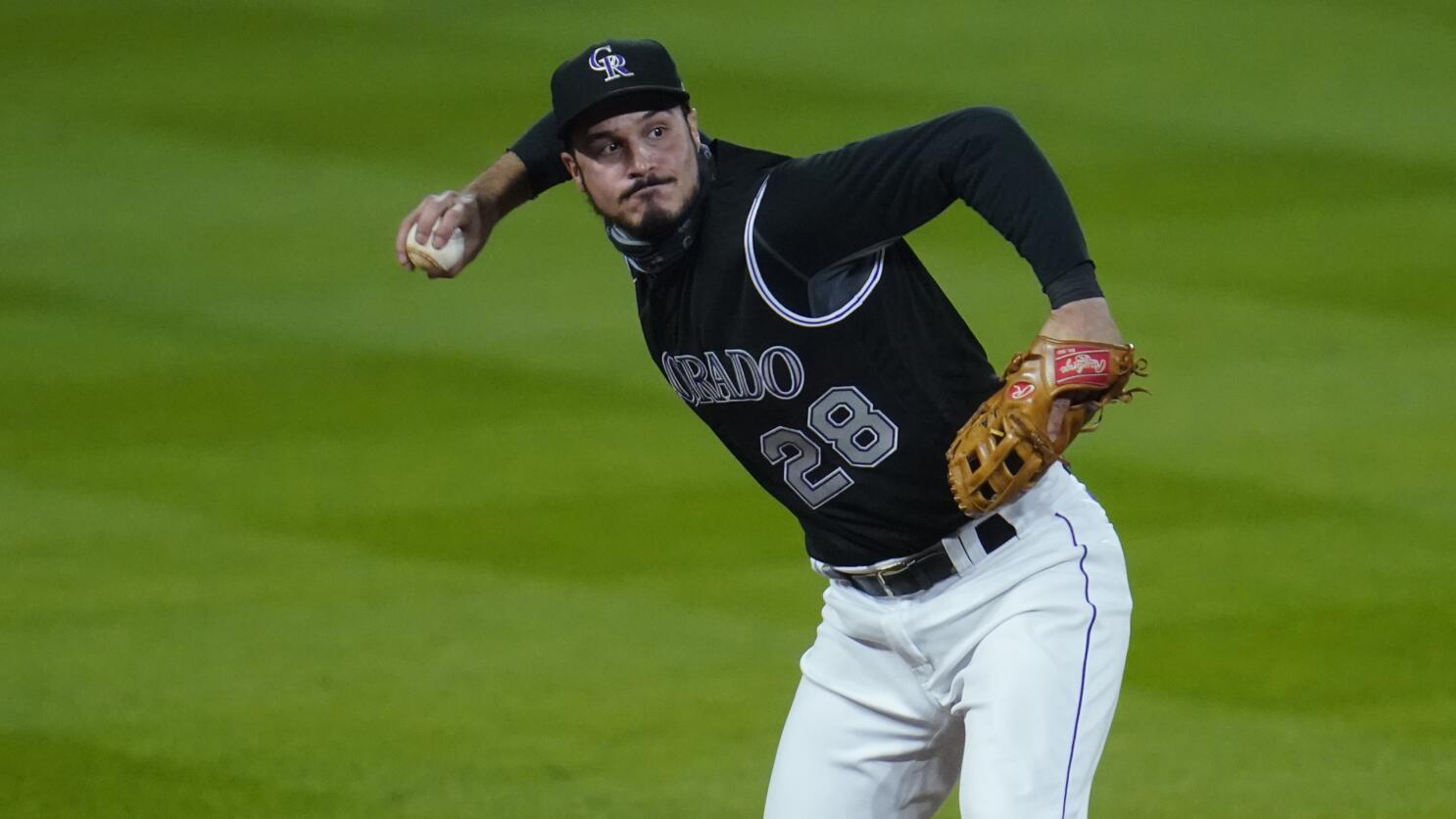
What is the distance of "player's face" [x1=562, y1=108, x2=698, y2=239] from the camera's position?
4363 mm

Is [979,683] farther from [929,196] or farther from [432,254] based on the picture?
[432,254]

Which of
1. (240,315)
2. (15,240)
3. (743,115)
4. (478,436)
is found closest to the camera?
(478,436)

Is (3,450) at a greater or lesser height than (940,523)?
greater

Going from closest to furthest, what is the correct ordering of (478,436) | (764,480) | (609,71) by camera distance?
Result: (609,71) → (764,480) → (478,436)

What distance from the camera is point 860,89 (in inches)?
543

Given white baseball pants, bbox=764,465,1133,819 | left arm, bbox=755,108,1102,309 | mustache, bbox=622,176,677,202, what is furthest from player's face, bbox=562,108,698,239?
white baseball pants, bbox=764,465,1133,819

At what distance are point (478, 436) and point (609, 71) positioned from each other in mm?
5157

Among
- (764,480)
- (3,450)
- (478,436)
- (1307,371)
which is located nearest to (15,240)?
(3,450)

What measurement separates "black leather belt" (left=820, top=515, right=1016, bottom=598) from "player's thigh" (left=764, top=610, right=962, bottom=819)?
143mm

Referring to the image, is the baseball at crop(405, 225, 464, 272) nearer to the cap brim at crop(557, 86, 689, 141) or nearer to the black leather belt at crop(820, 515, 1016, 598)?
the cap brim at crop(557, 86, 689, 141)

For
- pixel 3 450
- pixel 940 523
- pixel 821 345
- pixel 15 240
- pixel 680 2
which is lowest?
pixel 940 523

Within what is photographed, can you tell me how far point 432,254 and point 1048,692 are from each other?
146cm

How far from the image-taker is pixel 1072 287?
13.2 feet

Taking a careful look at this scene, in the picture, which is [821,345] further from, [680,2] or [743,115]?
[680,2]
